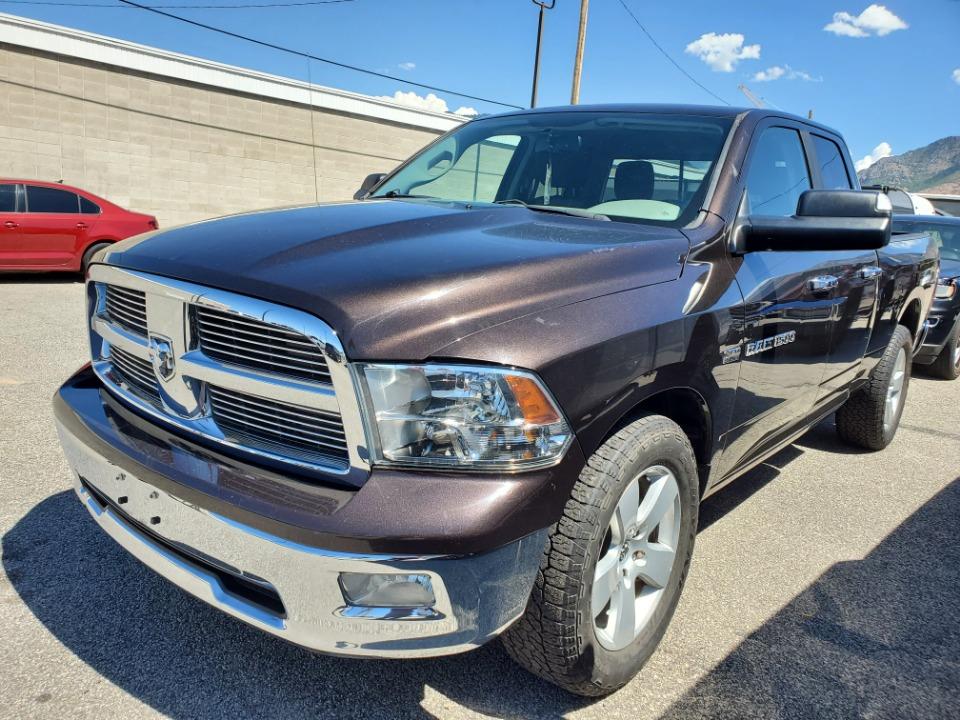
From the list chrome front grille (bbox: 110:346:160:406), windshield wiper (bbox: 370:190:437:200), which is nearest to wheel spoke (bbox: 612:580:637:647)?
chrome front grille (bbox: 110:346:160:406)

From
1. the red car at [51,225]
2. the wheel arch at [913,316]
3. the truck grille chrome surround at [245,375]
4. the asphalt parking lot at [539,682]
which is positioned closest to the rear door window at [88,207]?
the red car at [51,225]

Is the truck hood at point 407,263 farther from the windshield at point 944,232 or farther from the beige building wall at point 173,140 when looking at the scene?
the beige building wall at point 173,140

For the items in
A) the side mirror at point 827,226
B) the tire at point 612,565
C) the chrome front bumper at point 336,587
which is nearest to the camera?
the chrome front bumper at point 336,587

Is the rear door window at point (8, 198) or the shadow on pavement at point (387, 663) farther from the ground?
the rear door window at point (8, 198)

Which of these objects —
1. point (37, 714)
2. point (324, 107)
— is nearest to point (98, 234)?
point (324, 107)

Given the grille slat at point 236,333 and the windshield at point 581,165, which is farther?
the windshield at point 581,165

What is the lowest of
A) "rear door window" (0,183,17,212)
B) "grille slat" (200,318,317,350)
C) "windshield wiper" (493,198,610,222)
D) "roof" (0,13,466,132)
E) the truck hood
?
"rear door window" (0,183,17,212)

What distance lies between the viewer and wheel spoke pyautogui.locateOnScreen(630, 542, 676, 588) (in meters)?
2.23

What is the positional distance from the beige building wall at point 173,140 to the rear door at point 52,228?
5386 mm

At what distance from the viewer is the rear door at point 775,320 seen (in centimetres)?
260

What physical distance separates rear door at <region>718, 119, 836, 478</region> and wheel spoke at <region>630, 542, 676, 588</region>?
1.67 feet

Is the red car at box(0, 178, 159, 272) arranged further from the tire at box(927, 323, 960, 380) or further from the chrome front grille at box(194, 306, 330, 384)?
the tire at box(927, 323, 960, 380)

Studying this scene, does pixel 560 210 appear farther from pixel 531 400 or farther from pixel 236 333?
pixel 236 333

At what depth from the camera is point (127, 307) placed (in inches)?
87.5
